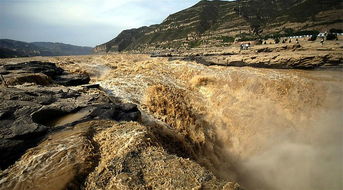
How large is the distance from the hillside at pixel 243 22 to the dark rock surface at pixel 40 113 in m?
53.5

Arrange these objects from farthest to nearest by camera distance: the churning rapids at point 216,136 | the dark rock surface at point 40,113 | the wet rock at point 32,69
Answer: the wet rock at point 32,69 < the dark rock surface at point 40,113 < the churning rapids at point 216,136

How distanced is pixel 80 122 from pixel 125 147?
3011 mm

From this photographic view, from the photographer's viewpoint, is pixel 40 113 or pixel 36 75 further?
pixel 36 75

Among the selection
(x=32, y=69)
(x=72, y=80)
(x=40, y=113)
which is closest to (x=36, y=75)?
(x=72, y=80)

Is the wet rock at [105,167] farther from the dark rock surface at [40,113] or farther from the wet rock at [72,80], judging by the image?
the wet rock at [72,80]

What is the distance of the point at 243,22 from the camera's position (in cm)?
9244

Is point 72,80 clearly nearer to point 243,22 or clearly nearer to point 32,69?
point 32,69

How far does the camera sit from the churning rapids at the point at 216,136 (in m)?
6.80

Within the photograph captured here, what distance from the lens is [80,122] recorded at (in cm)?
955

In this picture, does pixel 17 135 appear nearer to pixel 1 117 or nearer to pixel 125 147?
pixel 1 117

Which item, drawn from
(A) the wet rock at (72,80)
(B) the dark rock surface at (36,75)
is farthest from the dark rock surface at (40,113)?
(A) the wet rock at (72,80)

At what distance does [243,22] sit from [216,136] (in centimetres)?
8746

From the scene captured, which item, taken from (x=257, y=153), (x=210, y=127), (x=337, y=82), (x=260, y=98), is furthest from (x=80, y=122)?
→ (x=337, y=82)

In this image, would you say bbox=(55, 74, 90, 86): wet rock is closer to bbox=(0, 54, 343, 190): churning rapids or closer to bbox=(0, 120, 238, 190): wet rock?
bbox=(0, 54, 343, 190): churning rapids
